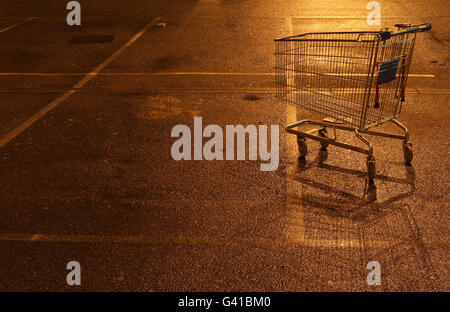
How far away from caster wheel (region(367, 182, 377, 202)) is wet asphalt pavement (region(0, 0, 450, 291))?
58 mm

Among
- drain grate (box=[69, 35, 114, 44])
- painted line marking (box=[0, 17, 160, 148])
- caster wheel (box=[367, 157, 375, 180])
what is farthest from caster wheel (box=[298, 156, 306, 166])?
drain grate (box=[69, 35, 114, 44])

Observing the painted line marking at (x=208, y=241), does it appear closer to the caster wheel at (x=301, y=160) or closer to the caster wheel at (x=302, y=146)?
the caster wheel at (x=301, y=160)

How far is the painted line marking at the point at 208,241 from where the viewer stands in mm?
3570

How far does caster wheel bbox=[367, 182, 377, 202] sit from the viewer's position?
13.7ft

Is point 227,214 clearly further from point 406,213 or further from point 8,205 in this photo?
point 8,205

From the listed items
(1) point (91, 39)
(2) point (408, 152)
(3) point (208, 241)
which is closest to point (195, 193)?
(3) point (208, 241)

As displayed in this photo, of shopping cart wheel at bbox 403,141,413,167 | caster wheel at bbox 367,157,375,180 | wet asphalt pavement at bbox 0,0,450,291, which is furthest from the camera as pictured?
shopping cart wheel at bbox 403,141,413,167

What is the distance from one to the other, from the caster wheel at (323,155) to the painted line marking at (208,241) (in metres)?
1.39

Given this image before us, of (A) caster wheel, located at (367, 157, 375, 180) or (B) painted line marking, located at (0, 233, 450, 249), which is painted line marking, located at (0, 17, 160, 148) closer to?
(B) painted line marking, located at (0, 233, 450, 249)

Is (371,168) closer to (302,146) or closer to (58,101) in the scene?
(302,146)

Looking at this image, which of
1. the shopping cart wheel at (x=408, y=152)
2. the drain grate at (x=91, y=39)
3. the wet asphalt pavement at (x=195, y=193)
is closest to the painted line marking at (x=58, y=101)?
the wet asphalt pavement at (x=195, y=193)

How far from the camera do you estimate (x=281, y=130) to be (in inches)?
221

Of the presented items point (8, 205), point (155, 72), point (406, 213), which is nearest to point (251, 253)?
point (406, 213)

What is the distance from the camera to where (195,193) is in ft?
14.2
